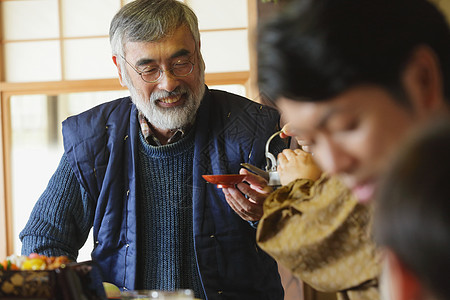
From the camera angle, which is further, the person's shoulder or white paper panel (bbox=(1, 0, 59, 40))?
white paper panel (bbox=(1, 0, 59, 40))

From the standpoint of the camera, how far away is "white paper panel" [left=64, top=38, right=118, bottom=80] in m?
4.91

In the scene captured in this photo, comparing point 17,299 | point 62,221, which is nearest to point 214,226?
point 62,221

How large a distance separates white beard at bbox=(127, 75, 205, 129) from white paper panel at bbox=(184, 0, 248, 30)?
9.63 feet

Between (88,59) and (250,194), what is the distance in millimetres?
3679

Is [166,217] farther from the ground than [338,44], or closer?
closer

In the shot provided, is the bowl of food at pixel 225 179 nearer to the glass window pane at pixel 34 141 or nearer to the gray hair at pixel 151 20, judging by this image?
the gray hair at pixel 151 20

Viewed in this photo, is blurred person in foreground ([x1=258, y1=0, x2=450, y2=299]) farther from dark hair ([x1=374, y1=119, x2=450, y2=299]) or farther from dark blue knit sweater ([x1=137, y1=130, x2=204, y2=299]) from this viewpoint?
dark blue knit sweater ([x1=137, y1=130, x2=204, y2=299])

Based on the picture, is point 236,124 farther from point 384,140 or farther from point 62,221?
point 384,140

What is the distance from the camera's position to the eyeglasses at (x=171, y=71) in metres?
1.91

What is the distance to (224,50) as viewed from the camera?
4.77 m

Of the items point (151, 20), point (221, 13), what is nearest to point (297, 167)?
point (151, 20)

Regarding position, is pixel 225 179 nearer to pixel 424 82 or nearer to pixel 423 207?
pixel 424 82

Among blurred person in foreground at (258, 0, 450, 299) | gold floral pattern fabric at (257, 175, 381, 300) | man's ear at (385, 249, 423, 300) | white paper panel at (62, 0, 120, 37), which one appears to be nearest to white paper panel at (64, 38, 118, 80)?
white paper panel at (62, 0, 120, 37)

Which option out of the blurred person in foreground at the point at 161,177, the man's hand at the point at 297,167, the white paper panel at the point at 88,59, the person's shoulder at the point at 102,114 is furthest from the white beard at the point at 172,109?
the white paper panel at the point at 88,59
